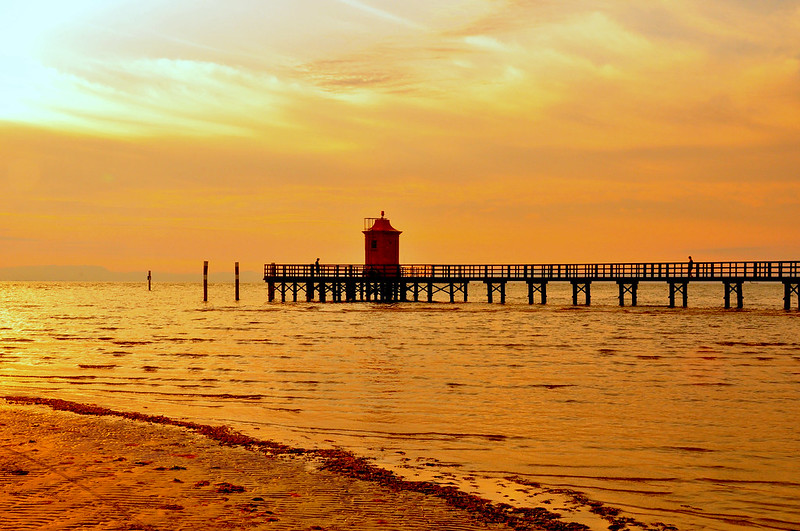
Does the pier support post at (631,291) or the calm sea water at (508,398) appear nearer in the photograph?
the calm sea water at (508,398)

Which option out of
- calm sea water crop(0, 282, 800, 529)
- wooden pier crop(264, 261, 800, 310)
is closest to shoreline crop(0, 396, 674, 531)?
calm sea water crop(0, 282, 800, 529)

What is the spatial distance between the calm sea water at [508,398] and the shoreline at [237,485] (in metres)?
0.78

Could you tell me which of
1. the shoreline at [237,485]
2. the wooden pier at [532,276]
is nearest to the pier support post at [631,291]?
the wooden pier at [532,276]

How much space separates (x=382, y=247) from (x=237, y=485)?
2026 inches

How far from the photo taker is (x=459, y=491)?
8.50 meters

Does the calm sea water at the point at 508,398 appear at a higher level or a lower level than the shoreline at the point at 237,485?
lower

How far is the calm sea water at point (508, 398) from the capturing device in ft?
31.0

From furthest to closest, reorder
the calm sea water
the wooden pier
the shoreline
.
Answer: the wooden pier < the calm sea water < the shoreline

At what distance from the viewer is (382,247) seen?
59844 millimetres

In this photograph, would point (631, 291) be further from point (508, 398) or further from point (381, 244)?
point (508, 398)

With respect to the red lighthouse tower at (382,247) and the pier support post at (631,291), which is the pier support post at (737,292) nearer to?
the pier support post at (631,291)

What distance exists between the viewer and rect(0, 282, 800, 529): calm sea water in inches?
372

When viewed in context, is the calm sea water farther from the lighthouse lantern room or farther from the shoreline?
the lighthouse lantern room

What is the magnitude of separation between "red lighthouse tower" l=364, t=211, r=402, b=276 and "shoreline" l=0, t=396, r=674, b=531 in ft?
157
